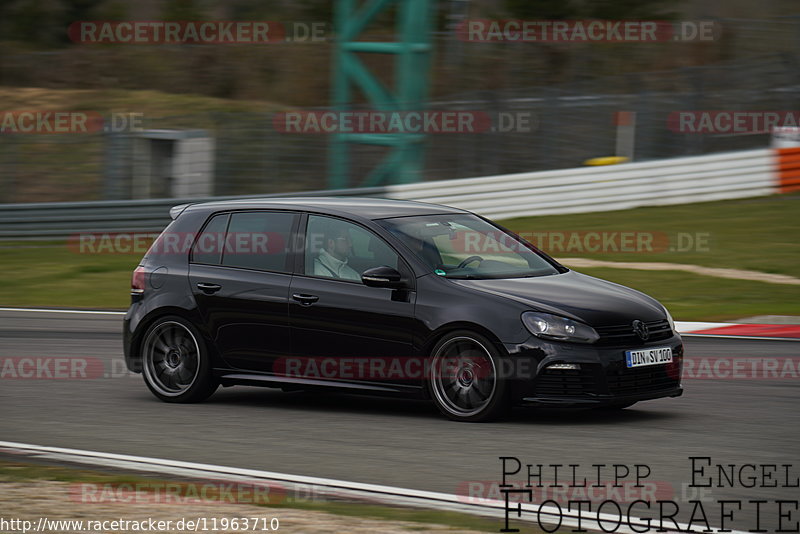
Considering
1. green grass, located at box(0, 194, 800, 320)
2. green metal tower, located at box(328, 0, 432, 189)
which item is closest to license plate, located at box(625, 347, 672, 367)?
green grass, located at box(0, 194, 800, 320)

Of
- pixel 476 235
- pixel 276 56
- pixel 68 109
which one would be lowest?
pixel 476 235

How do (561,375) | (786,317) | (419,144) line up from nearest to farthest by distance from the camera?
(561,375) < (786,317) < (419,144)

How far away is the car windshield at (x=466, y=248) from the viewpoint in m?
9.10

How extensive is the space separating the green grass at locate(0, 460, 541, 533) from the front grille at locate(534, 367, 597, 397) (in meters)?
2.36

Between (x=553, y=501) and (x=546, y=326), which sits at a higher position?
(x=546, y=326)

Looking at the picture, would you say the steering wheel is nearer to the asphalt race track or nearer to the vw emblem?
the asphalt race track

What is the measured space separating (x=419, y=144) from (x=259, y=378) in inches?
648

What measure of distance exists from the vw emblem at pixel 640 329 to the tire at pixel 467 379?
0.95 m

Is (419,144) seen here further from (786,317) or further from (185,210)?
(185,210)

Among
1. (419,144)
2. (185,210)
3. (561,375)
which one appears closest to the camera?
(561,375)

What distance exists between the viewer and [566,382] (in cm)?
848

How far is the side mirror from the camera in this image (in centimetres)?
891

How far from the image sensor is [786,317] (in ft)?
48.4

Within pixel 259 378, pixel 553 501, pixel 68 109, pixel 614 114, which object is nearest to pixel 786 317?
pixel 259 378
